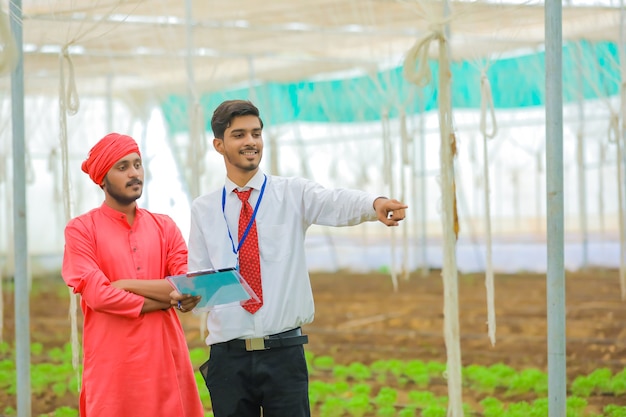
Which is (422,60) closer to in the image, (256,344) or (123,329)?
(256,344)

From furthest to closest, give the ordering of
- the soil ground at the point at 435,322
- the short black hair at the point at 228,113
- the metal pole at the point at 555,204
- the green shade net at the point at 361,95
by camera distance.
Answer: the green shade net at the point at 361,95
the soil ground at the point at 435,322
the metal pole at the point at 555,204
the short black hair at the point at 228,113

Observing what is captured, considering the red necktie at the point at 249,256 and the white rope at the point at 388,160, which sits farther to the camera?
the white rope at the point at 388,160

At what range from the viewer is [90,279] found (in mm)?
3203

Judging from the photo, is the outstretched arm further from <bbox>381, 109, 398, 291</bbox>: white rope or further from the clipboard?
<bbox>381, 109, 398, 291</bbox>: white rope

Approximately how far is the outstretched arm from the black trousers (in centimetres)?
59

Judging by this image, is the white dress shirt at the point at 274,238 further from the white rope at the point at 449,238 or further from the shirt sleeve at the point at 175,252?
the white rope at the point at 449,238

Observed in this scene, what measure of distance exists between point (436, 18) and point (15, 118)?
2.45m

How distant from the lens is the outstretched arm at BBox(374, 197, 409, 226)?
2916mm

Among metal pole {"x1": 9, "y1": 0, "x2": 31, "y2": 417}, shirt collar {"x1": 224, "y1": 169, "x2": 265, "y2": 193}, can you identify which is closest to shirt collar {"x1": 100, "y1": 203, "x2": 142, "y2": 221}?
shirt collar {"x1": 224, "y1": 169, "x2": 265, "y2": 193}

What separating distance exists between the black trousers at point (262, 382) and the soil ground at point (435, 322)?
11.6 feet

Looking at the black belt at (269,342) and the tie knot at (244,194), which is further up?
the tie knot at (244,194)

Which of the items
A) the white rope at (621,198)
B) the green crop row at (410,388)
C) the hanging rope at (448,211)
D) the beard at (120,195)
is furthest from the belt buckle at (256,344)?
the white rope at (621,198)

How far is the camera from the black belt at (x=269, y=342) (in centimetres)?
309

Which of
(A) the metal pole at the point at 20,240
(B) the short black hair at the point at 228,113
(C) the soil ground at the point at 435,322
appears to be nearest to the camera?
(B) the short black hair at the point at 228,113
